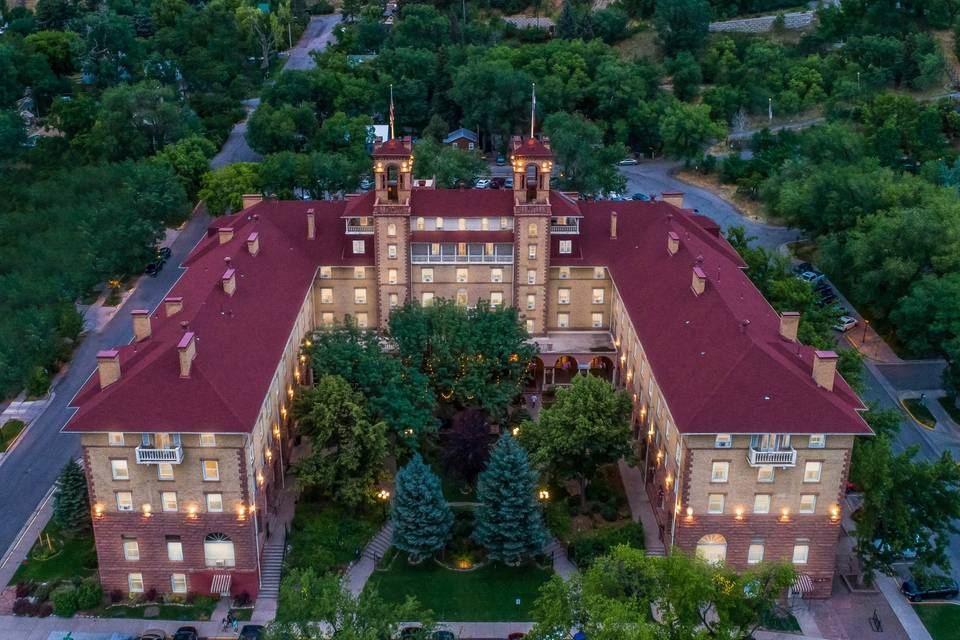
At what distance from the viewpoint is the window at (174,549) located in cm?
6256

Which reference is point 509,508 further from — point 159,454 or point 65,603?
point 65,603

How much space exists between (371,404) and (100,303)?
4859 cm

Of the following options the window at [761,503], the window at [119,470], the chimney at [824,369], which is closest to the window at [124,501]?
the window at [119,470]

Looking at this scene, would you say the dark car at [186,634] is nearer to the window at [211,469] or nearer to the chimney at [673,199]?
the window at [211,469]

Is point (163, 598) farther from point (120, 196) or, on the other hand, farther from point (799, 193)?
point (799, 193)

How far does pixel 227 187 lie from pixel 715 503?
76.9 metres

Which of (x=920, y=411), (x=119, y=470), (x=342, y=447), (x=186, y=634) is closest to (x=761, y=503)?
(x=342, y=447)

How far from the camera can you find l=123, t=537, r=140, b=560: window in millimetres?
62656

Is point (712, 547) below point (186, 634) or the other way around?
the other way around

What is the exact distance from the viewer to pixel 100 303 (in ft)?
346

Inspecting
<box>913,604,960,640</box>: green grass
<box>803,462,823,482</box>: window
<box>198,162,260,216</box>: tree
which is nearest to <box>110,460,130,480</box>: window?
<box>803,462,823,482</box>: window

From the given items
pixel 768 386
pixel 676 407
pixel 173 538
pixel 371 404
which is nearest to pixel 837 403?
pixel 768 386

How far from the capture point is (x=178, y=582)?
2507 inches

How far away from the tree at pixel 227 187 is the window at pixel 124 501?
60334mm
